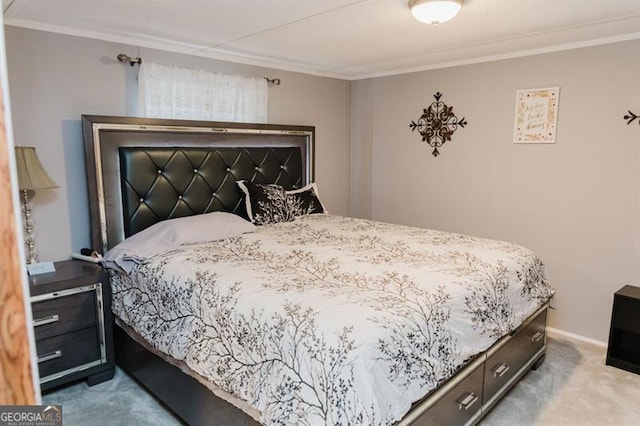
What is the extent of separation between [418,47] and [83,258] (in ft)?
9.46

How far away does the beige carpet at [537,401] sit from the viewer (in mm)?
2299

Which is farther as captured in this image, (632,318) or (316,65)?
(316,65)

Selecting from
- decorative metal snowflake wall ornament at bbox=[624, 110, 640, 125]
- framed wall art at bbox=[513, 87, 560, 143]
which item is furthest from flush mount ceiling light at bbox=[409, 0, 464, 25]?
decorative metal snowflake wall ornament at bbox=[624, 110, 640, 125]

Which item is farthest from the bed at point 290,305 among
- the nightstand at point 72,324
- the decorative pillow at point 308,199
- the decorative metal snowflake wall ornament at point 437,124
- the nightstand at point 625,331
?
the decorative metal snowflake wall ornament at point 437,124

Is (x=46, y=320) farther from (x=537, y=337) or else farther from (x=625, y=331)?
(x=625, y=331)

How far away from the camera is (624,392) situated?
259cm

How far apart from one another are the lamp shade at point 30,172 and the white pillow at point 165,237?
0.56 m

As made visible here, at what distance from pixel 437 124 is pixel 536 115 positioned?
2.97 ft

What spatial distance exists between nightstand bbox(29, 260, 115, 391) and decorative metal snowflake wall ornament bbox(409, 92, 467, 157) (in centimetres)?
308

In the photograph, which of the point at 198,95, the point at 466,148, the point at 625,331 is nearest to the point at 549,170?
the point at 466,148

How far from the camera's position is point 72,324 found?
2.47 metres

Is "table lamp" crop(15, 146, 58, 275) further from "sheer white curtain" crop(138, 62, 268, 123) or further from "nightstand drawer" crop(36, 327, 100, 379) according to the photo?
"sheer white curtain" crop(138, 62, 268, 123)

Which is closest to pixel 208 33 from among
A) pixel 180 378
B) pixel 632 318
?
pixel 180 378

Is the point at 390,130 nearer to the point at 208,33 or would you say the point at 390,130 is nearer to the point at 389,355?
the point at 208,33
